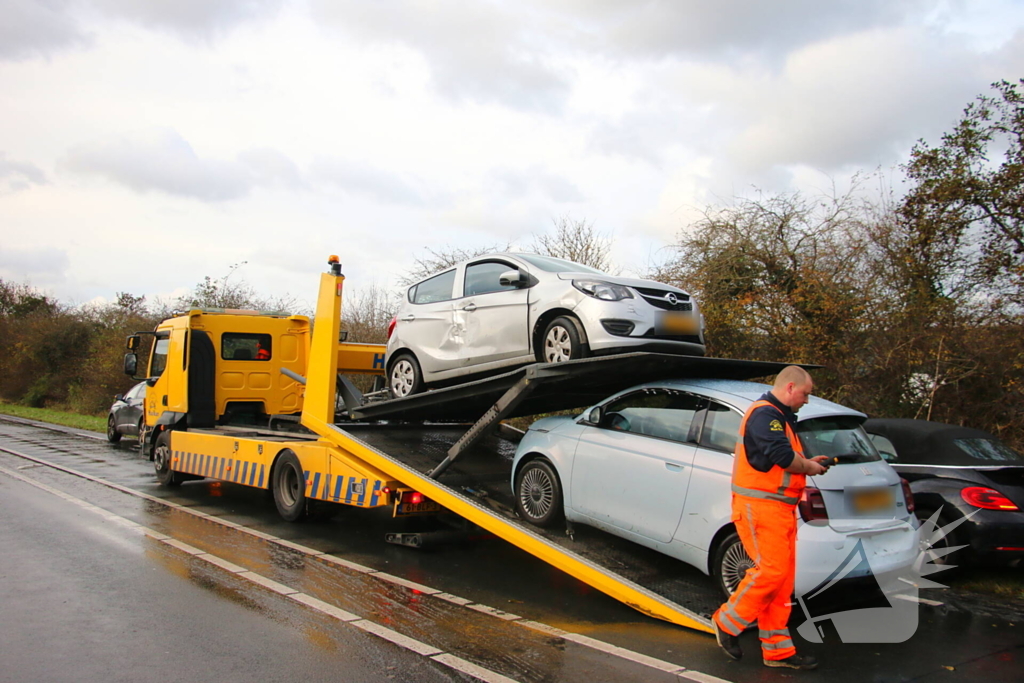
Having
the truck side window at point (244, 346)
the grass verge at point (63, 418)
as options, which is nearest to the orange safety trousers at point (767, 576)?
the truck side window at point (244, 346)

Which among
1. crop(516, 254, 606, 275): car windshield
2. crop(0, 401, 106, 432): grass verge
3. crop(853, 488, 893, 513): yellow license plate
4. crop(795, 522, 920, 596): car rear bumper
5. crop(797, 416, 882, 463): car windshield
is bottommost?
crop(0, 401, 106, 432): grass verge

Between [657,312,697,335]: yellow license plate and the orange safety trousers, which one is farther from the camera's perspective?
[657,312,697,335]: yellow license plate

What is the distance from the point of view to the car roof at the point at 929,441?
20.7ft

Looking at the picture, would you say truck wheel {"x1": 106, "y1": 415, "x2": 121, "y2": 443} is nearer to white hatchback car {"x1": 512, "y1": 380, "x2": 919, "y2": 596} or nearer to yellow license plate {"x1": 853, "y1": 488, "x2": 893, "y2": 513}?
white hatchback car {"x1": 512, "y1": 380, "x2": 919, "y2": 596}

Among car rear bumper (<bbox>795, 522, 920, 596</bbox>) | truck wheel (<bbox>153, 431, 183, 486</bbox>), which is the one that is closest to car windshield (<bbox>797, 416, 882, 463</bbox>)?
car rear bumper (<bbox>795, 522, 920, 596</bbox>)

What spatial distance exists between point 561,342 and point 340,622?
9.20 ft

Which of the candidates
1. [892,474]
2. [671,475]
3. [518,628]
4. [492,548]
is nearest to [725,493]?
[671,475]

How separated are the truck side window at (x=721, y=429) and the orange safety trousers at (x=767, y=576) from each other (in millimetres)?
744

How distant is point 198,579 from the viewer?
18.9ft

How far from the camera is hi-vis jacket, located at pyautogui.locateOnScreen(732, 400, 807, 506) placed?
4070 millimetres

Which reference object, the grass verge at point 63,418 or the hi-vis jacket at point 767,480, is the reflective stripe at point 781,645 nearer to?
the hi-vis jacket at point 767,480

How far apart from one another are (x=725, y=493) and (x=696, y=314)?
2277 mm

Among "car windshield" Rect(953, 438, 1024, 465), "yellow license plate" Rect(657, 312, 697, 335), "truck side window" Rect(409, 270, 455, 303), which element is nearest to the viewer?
"yellow license plate" Rect(657, 312, 697, 335)

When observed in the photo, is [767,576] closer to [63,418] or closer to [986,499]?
[986,499]
